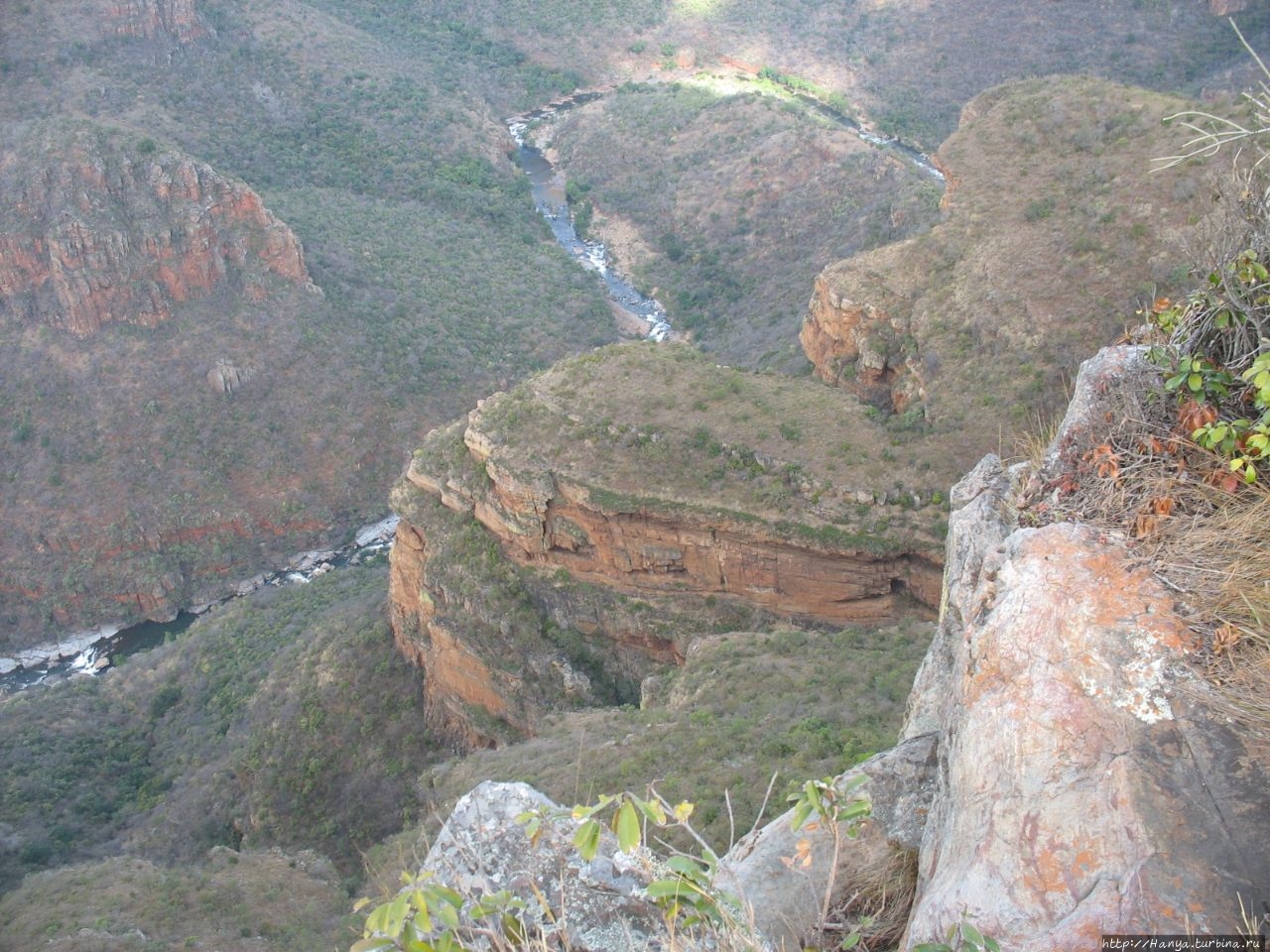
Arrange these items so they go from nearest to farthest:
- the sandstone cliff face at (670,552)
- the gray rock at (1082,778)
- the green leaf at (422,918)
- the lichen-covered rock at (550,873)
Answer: the green leaf at (422,918) < the gray rock at (1082,778) < the lichen-covered rock at (550,873) < the sandstone cliff face at (670,552)

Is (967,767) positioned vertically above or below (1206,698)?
below

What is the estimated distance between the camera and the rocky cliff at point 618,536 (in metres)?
23.1

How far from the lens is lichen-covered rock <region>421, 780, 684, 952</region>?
6859 mm

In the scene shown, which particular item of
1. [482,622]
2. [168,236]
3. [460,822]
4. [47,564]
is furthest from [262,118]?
[460,822]

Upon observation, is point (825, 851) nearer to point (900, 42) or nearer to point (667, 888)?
point (667, 888)

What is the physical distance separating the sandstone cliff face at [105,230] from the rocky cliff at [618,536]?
84.7 feet

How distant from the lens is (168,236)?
46531 millimetres

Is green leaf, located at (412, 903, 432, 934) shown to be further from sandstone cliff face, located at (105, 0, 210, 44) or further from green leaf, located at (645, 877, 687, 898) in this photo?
sandstone cliff face, located at (105, 0, 210, 44)

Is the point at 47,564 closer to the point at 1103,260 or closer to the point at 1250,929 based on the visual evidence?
the point at 1103,260

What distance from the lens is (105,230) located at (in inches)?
1796

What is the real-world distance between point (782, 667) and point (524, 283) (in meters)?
41.5

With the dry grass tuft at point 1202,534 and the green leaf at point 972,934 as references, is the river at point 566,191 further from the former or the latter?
the green leaf at point 972,934

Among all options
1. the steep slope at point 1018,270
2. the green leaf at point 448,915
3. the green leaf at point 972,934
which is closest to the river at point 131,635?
the steep slope at point 1018,270

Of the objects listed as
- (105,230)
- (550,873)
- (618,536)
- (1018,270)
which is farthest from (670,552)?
(105,230)
